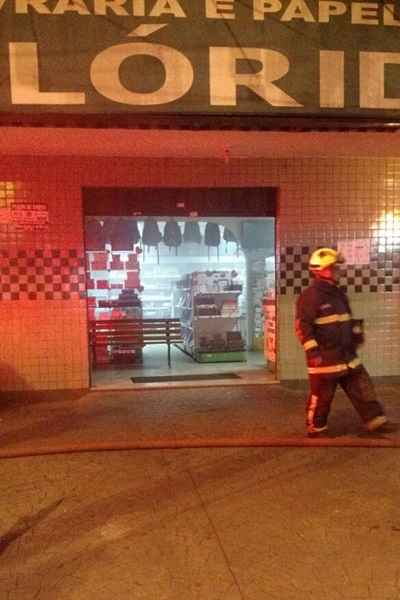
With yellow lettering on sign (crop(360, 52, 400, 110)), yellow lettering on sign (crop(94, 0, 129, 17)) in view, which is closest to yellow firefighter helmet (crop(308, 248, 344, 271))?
yellow lettering on sign (crop(360, 52, 400, 110))

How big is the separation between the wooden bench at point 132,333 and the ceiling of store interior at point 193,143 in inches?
128

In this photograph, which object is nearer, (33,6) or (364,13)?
(33,6)

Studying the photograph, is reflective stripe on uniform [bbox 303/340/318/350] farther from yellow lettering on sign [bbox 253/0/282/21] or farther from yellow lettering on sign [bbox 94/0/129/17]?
yellow lettering on sign [bbox 94/0/129/17]

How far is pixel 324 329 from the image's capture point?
5.55 meters

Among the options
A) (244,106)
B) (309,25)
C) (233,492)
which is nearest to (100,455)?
(233,492)

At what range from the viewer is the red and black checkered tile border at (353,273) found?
7.98 meters

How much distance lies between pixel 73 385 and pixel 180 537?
4262mm

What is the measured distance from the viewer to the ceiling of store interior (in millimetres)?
6207

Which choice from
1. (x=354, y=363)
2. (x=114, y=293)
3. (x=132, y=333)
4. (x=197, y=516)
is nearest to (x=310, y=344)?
(x=354, y=363)

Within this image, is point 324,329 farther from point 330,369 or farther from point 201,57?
point 201,57

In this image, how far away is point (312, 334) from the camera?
18.2 ft

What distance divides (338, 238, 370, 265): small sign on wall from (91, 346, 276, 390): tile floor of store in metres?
Result: 2.05

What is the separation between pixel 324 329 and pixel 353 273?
2.82 m

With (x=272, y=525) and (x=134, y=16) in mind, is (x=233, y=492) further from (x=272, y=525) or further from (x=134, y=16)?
(x=134, y=16)
